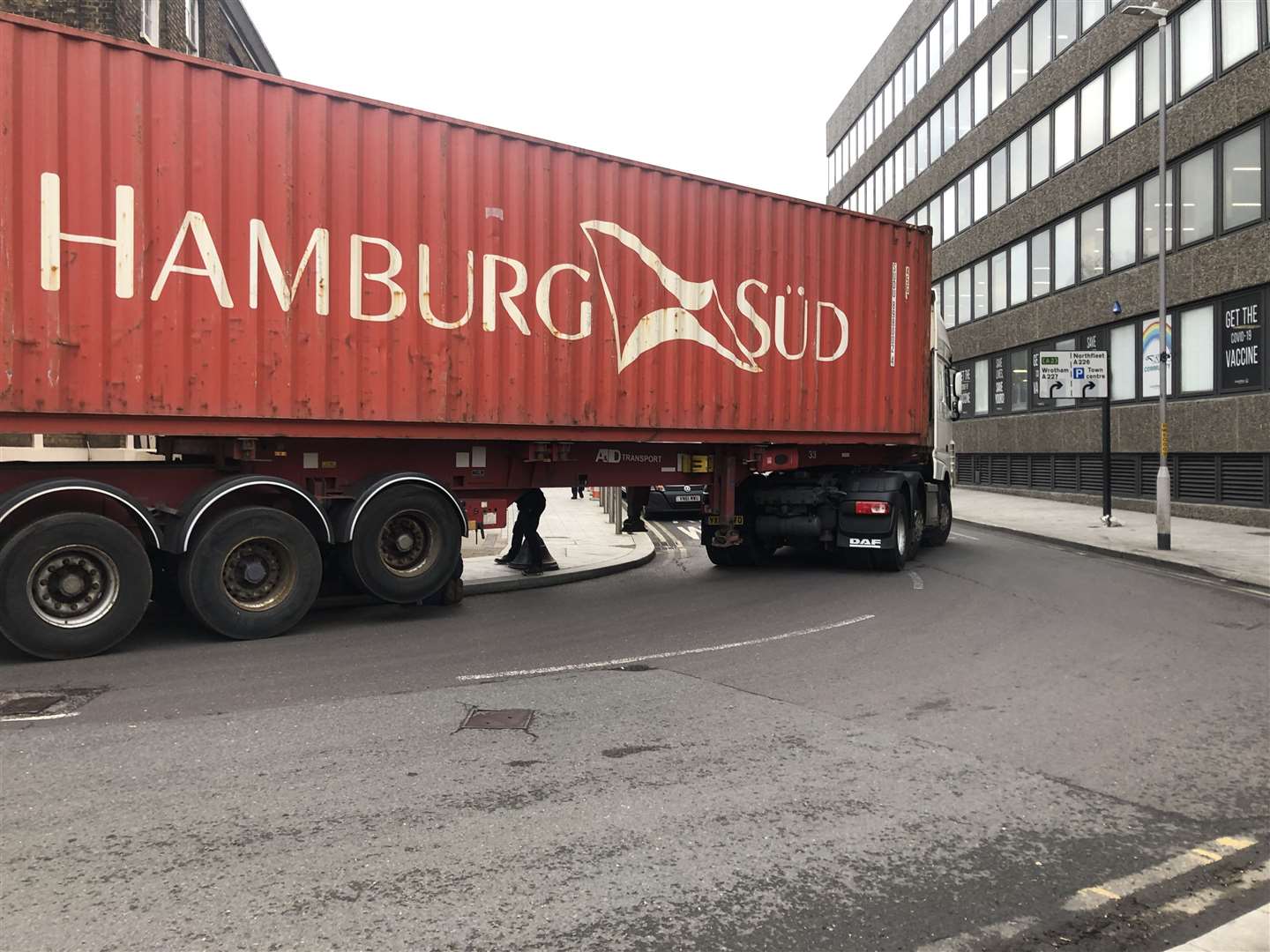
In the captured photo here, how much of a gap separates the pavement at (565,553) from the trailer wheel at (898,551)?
3361 millimetres

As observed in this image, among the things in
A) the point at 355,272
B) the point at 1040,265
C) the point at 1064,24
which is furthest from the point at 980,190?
the point at 355,272

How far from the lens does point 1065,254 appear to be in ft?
85.8

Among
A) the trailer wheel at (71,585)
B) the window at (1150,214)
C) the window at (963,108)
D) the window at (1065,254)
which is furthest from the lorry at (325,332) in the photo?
the window at (963,108)

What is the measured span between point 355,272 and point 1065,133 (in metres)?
24.2

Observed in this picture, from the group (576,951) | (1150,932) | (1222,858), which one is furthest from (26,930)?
(1222,858)

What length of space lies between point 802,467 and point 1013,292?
19978 millimetres

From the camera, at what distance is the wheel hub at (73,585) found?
6723 millimetres

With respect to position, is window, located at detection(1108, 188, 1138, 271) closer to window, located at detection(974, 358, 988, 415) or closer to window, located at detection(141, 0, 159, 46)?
window, located at detection(974, 358, 988, 415)

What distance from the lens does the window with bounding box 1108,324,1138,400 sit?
75.7 ft

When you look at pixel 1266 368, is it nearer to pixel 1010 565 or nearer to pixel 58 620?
pixel 1010 565

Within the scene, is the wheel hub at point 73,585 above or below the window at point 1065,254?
below

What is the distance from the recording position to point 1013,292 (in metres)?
29.1

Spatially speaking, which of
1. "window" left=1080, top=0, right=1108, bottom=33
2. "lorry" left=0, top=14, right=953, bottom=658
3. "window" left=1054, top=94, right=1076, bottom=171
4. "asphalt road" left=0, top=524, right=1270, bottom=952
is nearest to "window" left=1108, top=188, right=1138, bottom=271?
"window" left=1054, top=94, right=1076, bottom=171

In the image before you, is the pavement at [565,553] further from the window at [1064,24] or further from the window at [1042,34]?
the window at [1042,34]
